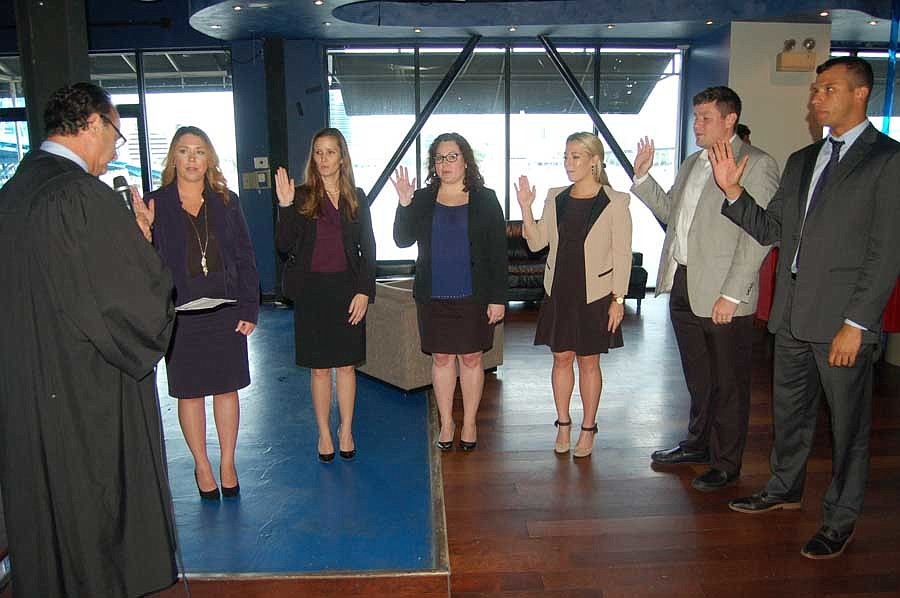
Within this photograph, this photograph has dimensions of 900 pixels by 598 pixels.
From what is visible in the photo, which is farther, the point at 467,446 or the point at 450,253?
the point at 467,446

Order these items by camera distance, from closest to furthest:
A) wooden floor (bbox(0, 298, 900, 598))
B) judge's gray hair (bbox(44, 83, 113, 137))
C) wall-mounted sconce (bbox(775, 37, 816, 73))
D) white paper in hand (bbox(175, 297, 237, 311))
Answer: judge's gray hair (bbox(44, 83, 113, 137))
wooden floor (bbox(0, 298, 900, 598))
white paper in hand (bbox(175, 297, 237, 311))
wall-mounted sconce (bbox(775, 37, 816, 73))

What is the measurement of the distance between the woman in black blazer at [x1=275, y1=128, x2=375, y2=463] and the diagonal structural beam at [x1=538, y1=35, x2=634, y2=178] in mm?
5854

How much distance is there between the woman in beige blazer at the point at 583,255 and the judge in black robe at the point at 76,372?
1.91 meters

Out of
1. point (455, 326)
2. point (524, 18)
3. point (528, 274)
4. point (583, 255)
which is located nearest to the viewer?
point (583, 255)

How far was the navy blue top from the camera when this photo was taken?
11.5 feet

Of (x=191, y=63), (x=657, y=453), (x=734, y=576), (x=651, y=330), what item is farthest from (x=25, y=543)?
(x=191, y=63)

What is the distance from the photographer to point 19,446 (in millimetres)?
1999

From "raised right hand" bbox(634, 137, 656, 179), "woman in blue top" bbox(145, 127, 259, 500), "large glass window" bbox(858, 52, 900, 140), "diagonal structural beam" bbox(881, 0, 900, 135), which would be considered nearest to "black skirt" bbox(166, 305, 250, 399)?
"woman in blue top" bbox(145, 127, 259, 500)

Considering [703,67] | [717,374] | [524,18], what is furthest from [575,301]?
[703,67]

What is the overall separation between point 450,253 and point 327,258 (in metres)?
0.61

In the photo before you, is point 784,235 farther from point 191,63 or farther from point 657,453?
point 191,63

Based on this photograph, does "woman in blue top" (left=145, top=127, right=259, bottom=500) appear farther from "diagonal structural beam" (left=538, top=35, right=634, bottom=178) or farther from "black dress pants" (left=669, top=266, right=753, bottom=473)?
"diagonal structural beam" (left=538, top=35, right=634, bottom=178)

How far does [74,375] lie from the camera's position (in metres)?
1.99

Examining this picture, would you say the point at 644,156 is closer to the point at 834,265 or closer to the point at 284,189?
the point at 834,265
